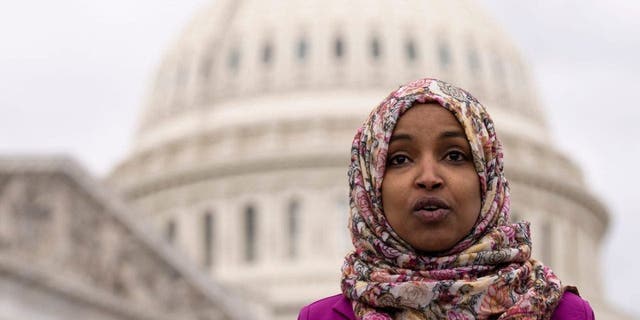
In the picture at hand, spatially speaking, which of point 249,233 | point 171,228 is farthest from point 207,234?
point 249,233

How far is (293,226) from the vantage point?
80.8m

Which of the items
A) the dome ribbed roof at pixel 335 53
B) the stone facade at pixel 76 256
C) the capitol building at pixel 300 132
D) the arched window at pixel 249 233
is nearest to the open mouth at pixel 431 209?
the stone facade at pixel 76 256

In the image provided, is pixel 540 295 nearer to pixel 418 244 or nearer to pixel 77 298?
pixel 418 244

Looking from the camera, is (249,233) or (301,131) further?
(301,131)

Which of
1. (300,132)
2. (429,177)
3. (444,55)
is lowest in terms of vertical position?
(429,177)

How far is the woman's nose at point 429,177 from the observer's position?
5.53 metres

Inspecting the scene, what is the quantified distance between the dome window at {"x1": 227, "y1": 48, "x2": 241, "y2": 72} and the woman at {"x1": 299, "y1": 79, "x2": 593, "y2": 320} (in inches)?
3141

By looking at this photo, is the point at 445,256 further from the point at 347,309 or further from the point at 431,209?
the point at 347,309

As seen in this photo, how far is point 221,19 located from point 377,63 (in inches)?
291

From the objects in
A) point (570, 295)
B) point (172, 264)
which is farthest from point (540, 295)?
point (172, 264)

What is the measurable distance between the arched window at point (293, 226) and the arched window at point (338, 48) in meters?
6.69

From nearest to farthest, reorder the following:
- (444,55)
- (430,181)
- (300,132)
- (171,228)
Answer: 1. (430,181)
2. (171,228)
3. (300,132)
4. (444,55)

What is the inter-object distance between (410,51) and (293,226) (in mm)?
8509

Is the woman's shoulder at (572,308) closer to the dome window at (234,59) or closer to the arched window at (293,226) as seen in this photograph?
the arched window at (293,226)
